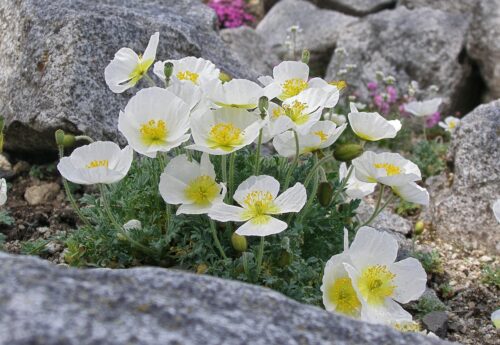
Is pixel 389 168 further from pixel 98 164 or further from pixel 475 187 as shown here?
pixel 475 187

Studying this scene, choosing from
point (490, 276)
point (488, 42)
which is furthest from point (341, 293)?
point (488, 42)

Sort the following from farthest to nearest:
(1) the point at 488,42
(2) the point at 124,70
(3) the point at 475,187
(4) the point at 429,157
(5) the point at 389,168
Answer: (1) the point at 488,42 < (4) the point at 429,157 < (3) the point at 475,187 < (2) the point at 124,70 < (5) the point at 389,168

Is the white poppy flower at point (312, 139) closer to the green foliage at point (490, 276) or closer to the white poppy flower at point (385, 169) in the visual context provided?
the white poppy flower at point (385, 169)

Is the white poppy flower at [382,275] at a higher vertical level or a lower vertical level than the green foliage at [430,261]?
higher

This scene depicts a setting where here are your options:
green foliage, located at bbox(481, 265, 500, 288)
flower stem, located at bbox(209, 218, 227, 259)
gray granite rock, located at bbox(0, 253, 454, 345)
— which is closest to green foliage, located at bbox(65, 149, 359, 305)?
flower stem, located at bbox(209, 218, 227, 259)

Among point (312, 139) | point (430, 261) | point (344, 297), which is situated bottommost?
point (430, 261)

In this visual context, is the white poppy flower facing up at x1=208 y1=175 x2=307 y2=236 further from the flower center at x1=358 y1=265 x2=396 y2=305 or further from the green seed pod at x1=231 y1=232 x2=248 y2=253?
the flower center at x1=358 y1=265 x2=396 y2=305

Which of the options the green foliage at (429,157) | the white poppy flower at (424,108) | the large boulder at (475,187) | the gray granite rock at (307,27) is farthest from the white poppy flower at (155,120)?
the gray granite rock at (307,27)
